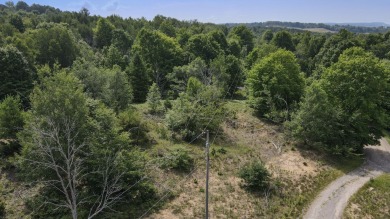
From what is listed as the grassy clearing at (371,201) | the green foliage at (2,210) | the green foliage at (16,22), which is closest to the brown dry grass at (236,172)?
the grassy clearing at (371,201)

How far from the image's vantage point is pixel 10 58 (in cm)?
3678

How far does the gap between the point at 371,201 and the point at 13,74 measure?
127 ft

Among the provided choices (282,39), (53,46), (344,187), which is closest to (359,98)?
(344,187)

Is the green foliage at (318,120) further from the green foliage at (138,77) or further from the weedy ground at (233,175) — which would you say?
the green foliage at (138,77)

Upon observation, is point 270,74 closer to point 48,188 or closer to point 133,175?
point 133,175

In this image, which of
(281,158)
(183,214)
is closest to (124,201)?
(183,214)

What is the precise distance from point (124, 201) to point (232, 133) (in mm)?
16844

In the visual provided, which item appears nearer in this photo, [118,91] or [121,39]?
[118,91]

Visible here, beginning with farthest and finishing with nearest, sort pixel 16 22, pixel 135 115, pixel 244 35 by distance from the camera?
pixel 244 35 → pixel 16 22 → pixel 135 115

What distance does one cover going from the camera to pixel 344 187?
27359 mm

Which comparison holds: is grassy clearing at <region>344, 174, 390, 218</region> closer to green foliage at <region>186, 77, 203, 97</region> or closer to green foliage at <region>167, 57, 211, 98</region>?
green foliage at <region>186, 77, 203, 97</region>

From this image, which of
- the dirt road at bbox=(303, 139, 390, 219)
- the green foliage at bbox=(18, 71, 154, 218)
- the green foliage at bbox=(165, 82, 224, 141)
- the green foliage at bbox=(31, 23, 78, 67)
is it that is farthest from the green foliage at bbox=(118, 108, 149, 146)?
the green foliage at bbox=(31, 23, 78, 67)

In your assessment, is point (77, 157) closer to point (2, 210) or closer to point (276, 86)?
point (2, 210)

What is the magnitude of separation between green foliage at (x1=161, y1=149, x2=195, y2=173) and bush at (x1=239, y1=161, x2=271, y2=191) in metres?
4.92
